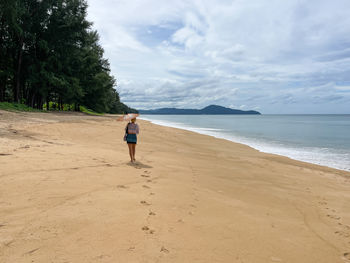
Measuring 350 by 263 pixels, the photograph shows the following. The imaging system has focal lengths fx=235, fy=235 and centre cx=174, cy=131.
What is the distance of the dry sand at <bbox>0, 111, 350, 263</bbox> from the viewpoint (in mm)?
2814

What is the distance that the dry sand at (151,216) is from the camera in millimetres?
2814

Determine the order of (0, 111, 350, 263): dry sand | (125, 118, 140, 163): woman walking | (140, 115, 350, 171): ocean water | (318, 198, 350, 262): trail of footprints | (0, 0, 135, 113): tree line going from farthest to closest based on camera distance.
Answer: (0, 0, 135, 113): tree line, (140, 115, 350, 171): ocean water, (125, 118, 140, 163): woman walking, (318, 198, 350, 262): trail of footprints, (0, 111, 350, 263): dry sand

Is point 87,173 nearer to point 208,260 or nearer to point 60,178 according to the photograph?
point 60,178

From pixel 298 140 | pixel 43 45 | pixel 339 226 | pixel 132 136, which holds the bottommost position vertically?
pixel 339 226

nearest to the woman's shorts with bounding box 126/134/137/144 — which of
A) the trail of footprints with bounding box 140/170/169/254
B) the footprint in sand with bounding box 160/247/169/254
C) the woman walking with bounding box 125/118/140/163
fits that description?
the woman walking with bounding box 125/118/140/163

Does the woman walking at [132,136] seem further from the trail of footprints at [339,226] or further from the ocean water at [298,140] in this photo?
the ocean water at [298,140]

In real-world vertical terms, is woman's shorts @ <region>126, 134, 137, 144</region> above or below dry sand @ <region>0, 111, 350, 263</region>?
above

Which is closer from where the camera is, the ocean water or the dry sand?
the dry sand

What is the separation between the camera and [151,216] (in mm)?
3779

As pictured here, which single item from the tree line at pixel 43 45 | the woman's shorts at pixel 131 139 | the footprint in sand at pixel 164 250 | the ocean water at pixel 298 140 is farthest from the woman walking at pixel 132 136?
the tree line at pixel 43 45

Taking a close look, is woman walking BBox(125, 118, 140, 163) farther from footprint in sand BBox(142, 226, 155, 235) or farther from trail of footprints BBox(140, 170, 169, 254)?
footprint in sand BBox(142, 226, 155, 235)

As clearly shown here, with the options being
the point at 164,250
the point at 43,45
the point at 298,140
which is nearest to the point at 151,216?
the point at 164,250

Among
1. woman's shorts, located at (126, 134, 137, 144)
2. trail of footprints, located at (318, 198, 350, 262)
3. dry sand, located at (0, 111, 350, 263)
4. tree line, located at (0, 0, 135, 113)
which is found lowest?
trail of footprints, located at (318, 198, 350, 262)

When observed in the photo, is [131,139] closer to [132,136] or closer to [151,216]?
[132,136]
